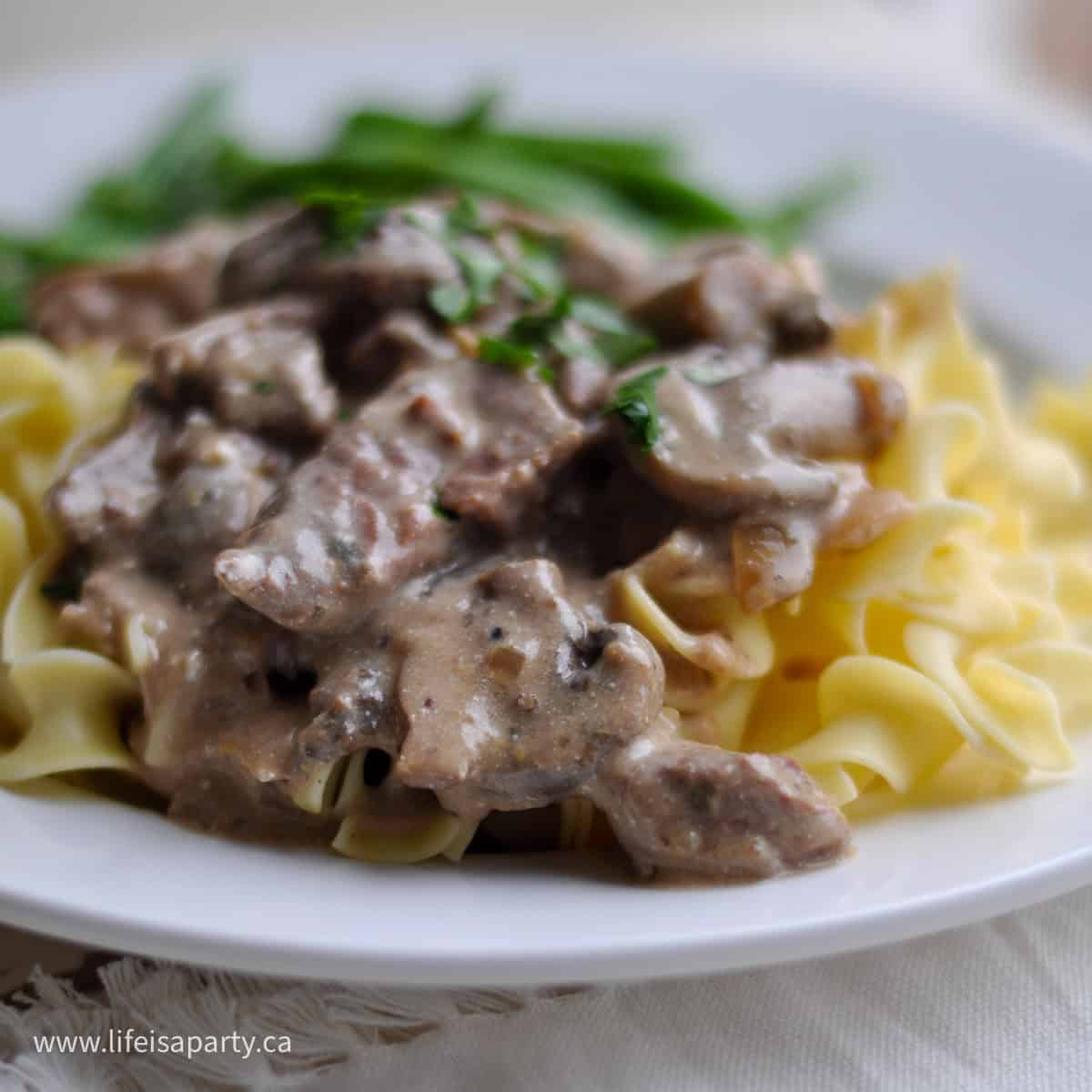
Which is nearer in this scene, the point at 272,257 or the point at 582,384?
the point at 582,384

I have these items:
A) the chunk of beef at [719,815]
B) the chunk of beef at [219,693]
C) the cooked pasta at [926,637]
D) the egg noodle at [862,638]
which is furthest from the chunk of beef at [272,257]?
the chunk of beef at [719,815]

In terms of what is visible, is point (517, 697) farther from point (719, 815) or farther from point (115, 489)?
point (115, 489)

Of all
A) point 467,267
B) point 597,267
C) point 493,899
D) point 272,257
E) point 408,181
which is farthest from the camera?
point 408,181

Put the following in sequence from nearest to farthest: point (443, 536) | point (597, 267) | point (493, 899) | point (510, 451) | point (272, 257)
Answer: point (493, 899), point (443, 536), point (510, 451), point (272, 257), point (597, 267)

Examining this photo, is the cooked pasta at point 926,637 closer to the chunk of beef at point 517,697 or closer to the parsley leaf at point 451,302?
the chunk of beef at point 517,697

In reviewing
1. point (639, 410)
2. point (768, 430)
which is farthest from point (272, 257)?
point (768, 430)

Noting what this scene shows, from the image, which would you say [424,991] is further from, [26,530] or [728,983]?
[26,530]

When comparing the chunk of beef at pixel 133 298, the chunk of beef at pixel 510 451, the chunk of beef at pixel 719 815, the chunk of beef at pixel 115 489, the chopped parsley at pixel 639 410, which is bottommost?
the chunk of beef at pixel 133 298

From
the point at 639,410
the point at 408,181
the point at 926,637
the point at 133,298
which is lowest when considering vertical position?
the point at 133,298
